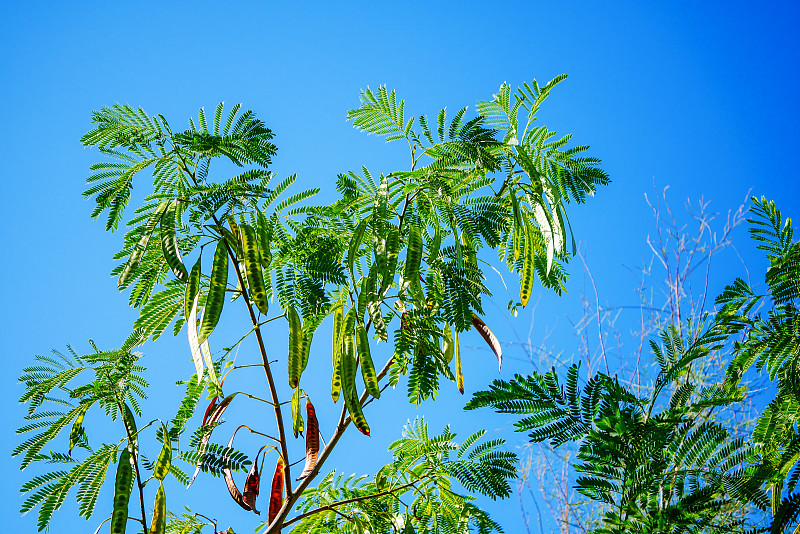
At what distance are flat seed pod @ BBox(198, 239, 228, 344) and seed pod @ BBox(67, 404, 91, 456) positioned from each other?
0.48 m

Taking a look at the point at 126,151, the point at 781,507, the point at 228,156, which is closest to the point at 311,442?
the point at 228,156

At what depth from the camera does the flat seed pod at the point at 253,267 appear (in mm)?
1295

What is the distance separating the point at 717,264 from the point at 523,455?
5.32ft

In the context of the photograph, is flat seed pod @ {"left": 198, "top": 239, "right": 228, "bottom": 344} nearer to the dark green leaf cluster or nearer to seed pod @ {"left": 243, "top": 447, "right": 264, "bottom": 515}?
seed pod @ {"left": 243, "top": 447, "right": 264, "bottom": 515}

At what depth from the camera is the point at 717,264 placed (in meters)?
3.79

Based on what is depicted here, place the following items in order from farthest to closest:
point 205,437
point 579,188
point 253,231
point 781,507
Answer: point 579,188 → point 205,437 → point 253,231 → point 781,507

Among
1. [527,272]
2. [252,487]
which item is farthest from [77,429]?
[527,272]

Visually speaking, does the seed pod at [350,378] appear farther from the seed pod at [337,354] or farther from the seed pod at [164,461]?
the seed pod at [164,461]

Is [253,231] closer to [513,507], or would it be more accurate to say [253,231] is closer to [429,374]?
[429,374]

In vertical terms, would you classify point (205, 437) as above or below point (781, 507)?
above

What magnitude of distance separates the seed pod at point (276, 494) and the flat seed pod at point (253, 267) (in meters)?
0.47

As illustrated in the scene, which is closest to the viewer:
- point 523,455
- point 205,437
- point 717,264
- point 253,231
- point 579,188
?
point 253,231

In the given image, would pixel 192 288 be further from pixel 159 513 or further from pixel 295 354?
pixel 159 513

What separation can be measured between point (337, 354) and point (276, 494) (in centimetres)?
43
